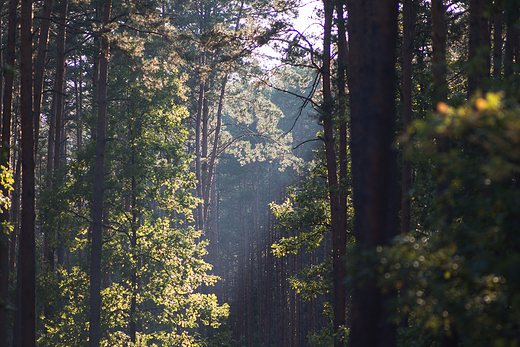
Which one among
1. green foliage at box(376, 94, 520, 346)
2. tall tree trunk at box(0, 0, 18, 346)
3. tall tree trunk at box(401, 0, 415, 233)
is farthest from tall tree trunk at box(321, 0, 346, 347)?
green foliage at box(376, 94, 520, 346)

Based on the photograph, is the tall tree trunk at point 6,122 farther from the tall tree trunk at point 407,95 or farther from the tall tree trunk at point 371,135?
the tall tree trunk at point 407,95

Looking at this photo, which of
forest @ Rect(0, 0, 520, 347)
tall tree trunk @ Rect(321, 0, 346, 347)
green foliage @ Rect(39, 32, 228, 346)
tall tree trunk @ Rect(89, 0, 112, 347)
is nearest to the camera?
forest @ Rect(0, 0, 520, 347)

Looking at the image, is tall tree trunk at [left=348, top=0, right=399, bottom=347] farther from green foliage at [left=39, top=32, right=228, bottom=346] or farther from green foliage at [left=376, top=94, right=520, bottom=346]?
green foliage at [left=39, top=32, right=228, bottom=346]

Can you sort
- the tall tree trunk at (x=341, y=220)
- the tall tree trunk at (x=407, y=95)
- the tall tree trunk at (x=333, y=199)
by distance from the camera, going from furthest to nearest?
1. the tall tree trunk at (x=333, y=199)
2. the tall tree trunk at (x=341, y=220)
3. the tall tree trunk at (x=407, y=95)

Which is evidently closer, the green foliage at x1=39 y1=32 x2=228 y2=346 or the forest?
the forest

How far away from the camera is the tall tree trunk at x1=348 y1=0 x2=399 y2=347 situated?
188 inches

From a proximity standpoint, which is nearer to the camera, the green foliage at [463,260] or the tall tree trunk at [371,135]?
the green foliage at [463,260]

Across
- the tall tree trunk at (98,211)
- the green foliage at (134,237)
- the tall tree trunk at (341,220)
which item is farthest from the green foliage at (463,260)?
the green foliage at (134,237)

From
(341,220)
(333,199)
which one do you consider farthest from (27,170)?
(341,220)

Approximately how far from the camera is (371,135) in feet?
16.3

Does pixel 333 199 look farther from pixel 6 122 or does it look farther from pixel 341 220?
pixel 6 122

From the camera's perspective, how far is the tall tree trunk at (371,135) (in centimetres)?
479

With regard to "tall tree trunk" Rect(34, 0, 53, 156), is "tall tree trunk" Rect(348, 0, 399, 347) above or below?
below

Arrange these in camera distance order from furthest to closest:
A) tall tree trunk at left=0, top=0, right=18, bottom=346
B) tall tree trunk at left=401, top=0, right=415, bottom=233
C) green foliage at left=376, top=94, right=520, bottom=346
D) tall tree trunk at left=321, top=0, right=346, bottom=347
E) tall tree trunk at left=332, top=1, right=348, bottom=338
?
tall tree trunk at left=321, top=0, right=346, bottom=347
tall tree trunk at left=332, top=1, right=348, bottom=338
tall tree trunk at left=0, top=0, right=18, bottom=346
tall tree trunk at left=401, top=0, right=415, bottom=233
green foliage at left=376, top=94, right=520, bottom=346
